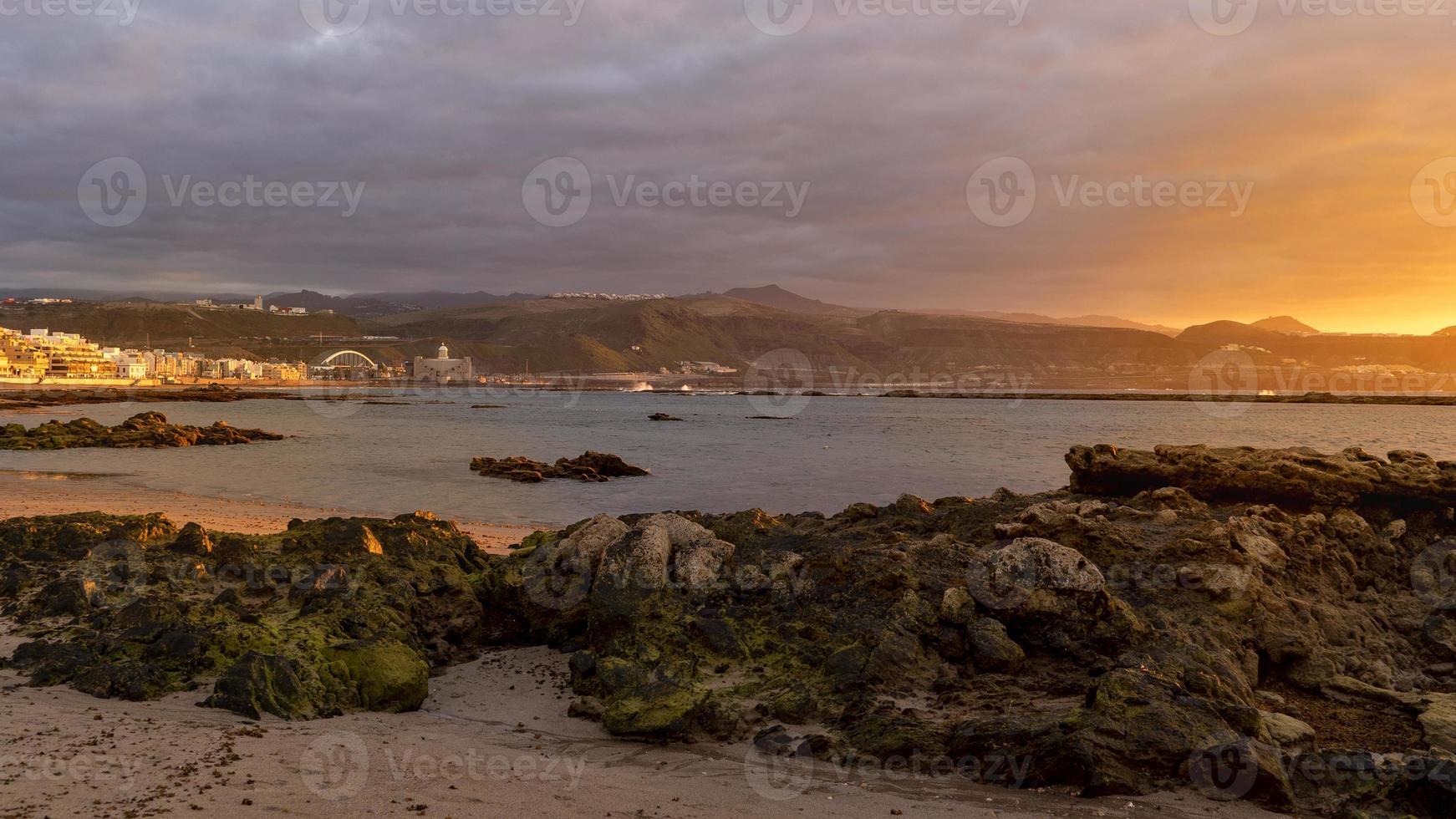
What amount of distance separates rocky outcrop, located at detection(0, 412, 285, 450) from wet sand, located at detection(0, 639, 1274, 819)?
36.0m

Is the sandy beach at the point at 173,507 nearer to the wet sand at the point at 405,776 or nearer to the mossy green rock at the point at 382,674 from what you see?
the mossy green rock at the point at 382,674

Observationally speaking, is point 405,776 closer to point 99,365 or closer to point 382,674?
point 382,674

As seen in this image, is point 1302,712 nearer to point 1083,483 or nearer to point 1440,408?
point 1083,483

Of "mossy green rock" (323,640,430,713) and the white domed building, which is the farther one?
the white domed building

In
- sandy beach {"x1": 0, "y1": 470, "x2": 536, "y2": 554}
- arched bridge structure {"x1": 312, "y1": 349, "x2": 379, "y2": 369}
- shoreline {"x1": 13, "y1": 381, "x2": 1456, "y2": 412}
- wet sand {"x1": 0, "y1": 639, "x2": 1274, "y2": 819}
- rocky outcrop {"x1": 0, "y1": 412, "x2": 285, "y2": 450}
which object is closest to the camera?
wet sand {"x1": 0, "y1": 639, "x2": 1274, "y2": 819}

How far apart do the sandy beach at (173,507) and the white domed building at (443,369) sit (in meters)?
164

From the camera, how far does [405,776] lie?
5.32 m

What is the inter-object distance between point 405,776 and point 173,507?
677 inches

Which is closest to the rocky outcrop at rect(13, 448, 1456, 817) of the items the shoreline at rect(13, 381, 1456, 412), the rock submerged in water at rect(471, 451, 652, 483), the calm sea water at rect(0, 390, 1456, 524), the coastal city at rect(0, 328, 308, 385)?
the calm sea water at rect(0, 390, 1456, 524)

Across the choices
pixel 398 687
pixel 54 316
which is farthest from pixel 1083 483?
pixel 54 316

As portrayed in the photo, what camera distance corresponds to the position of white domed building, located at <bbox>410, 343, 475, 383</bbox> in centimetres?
18300

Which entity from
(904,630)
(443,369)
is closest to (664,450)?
(904,630)

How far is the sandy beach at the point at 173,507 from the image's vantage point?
629 inches

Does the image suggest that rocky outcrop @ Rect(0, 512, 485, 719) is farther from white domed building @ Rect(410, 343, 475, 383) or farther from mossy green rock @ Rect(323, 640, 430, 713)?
white domed building @ Rect(410, 343, 475, 383)
